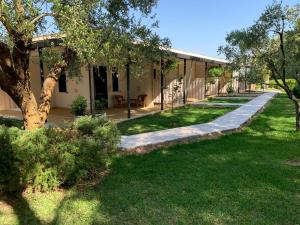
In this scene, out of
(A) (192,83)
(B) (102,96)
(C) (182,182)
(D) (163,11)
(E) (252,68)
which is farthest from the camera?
(A) (192,83)

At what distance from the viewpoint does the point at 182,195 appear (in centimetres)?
436

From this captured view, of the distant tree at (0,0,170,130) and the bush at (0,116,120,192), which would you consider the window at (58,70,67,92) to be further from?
the bush at (0,116,120,192)

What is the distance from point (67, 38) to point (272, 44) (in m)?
6.18

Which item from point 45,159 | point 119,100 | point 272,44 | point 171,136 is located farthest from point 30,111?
point 119,100

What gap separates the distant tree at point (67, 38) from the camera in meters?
4.16

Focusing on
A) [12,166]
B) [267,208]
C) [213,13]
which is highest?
[213,13]

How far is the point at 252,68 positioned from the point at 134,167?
520 centimetres

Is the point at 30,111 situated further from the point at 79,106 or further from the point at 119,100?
the point at 119,100

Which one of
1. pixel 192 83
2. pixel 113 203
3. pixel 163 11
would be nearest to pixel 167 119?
pixel 163 11

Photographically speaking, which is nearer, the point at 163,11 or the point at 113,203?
the point at 113,203

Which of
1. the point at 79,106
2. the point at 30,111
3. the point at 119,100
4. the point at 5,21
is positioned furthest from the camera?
the point at 119,100

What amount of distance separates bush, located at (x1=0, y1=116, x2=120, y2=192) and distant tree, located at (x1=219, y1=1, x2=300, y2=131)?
18.3 ft

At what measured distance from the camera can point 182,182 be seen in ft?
16.0

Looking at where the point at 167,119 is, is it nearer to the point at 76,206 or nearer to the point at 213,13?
the point at 76,206
